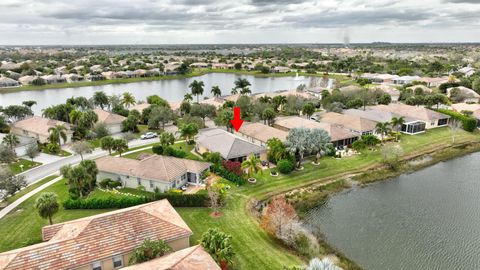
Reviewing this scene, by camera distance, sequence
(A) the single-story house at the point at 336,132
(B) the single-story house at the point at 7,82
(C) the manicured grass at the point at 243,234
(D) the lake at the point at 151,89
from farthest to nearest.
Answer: (B) the single-story house at the point at 7,82 < (D) the lake at the point at 151,89 < (A) the single-story house at the point at 336,132 < (C) the manicured grass at the point at 243,234

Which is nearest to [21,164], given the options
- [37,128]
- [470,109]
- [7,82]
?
[37,128]

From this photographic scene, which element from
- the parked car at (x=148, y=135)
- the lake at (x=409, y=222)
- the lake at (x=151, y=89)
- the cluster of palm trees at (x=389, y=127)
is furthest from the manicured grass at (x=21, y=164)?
the cluster of palm trees at (x=389, y=127)

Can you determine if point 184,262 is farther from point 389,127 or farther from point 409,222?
point 389,127

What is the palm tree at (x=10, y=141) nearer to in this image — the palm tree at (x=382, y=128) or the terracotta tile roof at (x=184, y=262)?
the terracotta tile roof at (x=184, y=262)

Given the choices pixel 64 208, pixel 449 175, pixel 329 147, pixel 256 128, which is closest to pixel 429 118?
pixel 449 175

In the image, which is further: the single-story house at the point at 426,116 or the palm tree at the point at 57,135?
the single-story house at the point at 426,116
